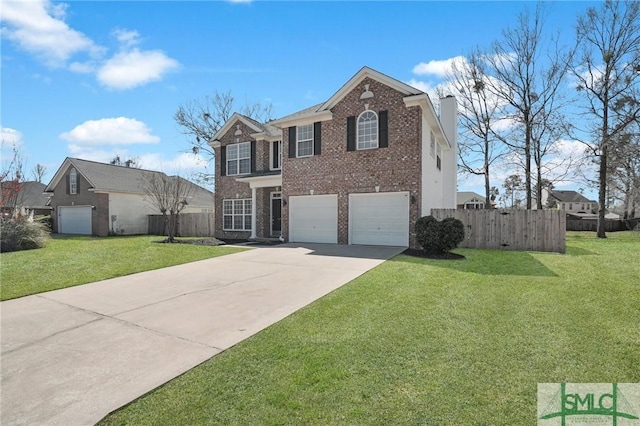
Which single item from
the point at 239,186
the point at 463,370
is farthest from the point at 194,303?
the point at 239,186

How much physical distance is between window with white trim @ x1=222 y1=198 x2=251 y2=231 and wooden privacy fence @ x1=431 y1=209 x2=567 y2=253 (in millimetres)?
10777

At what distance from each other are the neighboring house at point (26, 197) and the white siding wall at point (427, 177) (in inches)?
808

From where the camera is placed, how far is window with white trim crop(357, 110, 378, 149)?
14453mm

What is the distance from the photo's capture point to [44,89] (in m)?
10.6

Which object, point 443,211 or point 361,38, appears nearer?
point 361,38

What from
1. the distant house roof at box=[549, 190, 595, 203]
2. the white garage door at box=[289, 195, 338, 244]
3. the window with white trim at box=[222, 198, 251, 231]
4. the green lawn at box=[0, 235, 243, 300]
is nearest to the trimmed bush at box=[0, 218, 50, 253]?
the green lawn at box=[0, 235, 243, 300]

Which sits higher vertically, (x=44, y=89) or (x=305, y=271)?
(x=44, y=89)

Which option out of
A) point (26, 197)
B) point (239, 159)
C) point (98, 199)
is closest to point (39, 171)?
point (26, 197)

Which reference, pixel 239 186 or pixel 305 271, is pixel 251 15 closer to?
pixel 305 271

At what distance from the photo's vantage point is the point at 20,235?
14688 millimetres

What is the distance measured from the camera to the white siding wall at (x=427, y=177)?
14.3 metres

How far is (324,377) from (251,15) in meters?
9.50

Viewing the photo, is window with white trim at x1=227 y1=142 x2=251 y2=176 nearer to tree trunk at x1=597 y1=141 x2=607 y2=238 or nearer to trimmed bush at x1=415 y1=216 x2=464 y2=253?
trimmed bush at x1=415 y1=216 x2=464 y2=253

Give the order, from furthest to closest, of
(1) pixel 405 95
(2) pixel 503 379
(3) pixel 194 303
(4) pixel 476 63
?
(4) pixel 476 63 → (1) pixel 405 95 → (3) pixel 194 303 → (2) pixel 503 379
